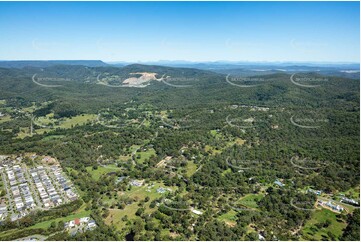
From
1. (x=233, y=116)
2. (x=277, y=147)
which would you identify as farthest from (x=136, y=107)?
(x=277, y=147)

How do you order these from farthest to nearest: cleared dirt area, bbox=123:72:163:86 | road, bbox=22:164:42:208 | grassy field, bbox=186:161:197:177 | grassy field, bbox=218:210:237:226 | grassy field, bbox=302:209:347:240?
cleared dirt area, bbox=123:72:163:86
grassy field, bbox=186:161:197:177
road, bbox=22:164:42:208
grassy field, bbox=218:210:237:226
grassy field, bbox=302:209:347:240

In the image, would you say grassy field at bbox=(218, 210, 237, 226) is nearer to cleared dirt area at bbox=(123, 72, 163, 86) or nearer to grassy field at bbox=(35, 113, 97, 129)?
grassy field at bbox=(35, 113, 97, 129)

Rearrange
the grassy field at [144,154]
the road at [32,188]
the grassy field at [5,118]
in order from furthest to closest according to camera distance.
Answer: the grassy field at [5,118]
the grassy field at [144,154]
the road at [32,188]

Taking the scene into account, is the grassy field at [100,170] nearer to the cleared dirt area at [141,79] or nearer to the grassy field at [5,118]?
the grassy field at [5,118]

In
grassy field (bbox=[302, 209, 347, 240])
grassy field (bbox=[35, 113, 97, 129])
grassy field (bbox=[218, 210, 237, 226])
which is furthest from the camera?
grassy field (bbox=[35, 113, 97, 129])

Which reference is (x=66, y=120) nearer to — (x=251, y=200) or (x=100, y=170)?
(x=100, y=170)

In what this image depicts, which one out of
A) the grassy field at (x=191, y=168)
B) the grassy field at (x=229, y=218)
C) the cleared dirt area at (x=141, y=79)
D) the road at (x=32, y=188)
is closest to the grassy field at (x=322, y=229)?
the grassy field at (x=229, y=218)

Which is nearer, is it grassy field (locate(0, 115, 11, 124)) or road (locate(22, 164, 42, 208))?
road (locate(22, 164, 42, 208))

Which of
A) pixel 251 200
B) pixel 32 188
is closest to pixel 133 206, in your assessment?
pixel 251 200

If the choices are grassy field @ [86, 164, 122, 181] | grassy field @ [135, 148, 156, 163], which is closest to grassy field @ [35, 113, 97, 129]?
grassy field @ [135, 148, 156, 163]

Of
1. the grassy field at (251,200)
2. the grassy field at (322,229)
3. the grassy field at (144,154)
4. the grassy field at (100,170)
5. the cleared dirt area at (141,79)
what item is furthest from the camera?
the cleared dirt area at (141,79)
